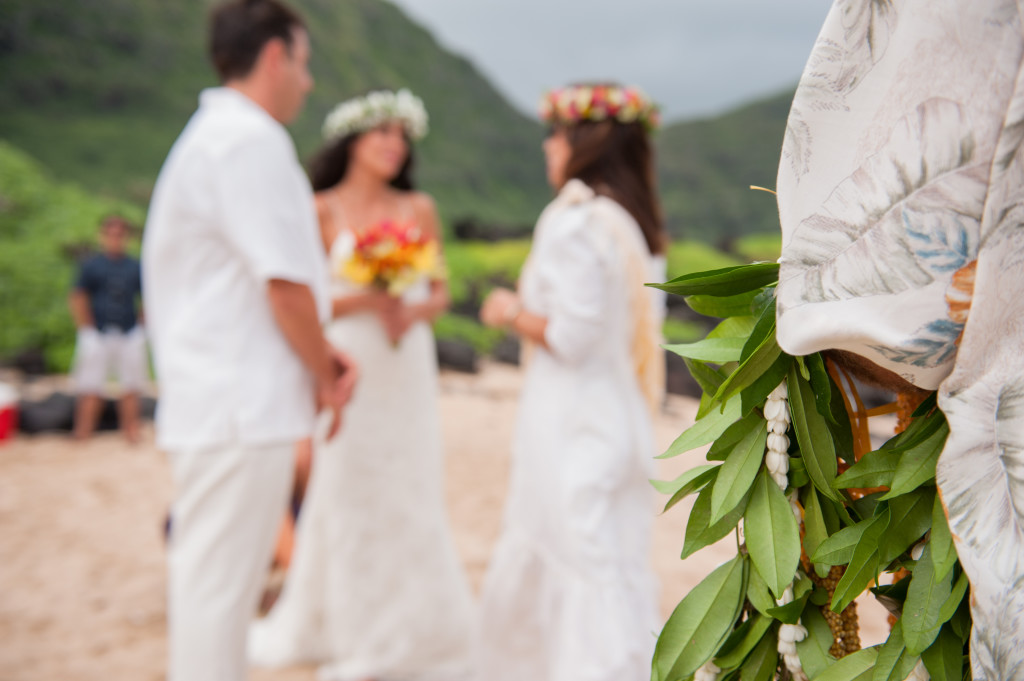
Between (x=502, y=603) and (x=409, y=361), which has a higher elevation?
(x=409, y=361)

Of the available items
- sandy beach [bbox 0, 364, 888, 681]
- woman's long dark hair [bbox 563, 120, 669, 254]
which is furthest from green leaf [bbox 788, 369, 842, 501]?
woman's long dark hair [bbox 563, 120, 669, 254]

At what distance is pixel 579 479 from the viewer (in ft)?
7.64

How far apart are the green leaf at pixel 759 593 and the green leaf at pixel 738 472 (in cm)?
9

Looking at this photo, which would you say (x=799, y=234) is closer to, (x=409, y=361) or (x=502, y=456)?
(x=409, y=361)

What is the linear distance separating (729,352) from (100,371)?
7.42 meters

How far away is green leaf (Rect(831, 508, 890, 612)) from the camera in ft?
2.51

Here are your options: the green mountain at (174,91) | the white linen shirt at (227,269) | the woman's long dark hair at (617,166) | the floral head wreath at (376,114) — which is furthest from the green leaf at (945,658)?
the green mountain at (174,91)

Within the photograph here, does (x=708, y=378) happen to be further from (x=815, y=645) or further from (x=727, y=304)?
(x=815, y=645)

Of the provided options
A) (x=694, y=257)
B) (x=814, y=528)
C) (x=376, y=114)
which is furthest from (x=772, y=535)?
(x=694, y=257)

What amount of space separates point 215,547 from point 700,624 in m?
1.64

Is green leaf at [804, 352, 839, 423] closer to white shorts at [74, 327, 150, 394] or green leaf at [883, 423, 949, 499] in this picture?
green leaf at [883, 423, 949, 499]

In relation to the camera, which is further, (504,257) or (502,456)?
(504,257)

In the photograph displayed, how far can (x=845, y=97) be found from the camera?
72 cm

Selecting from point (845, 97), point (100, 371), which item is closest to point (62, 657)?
point (845, 97)
